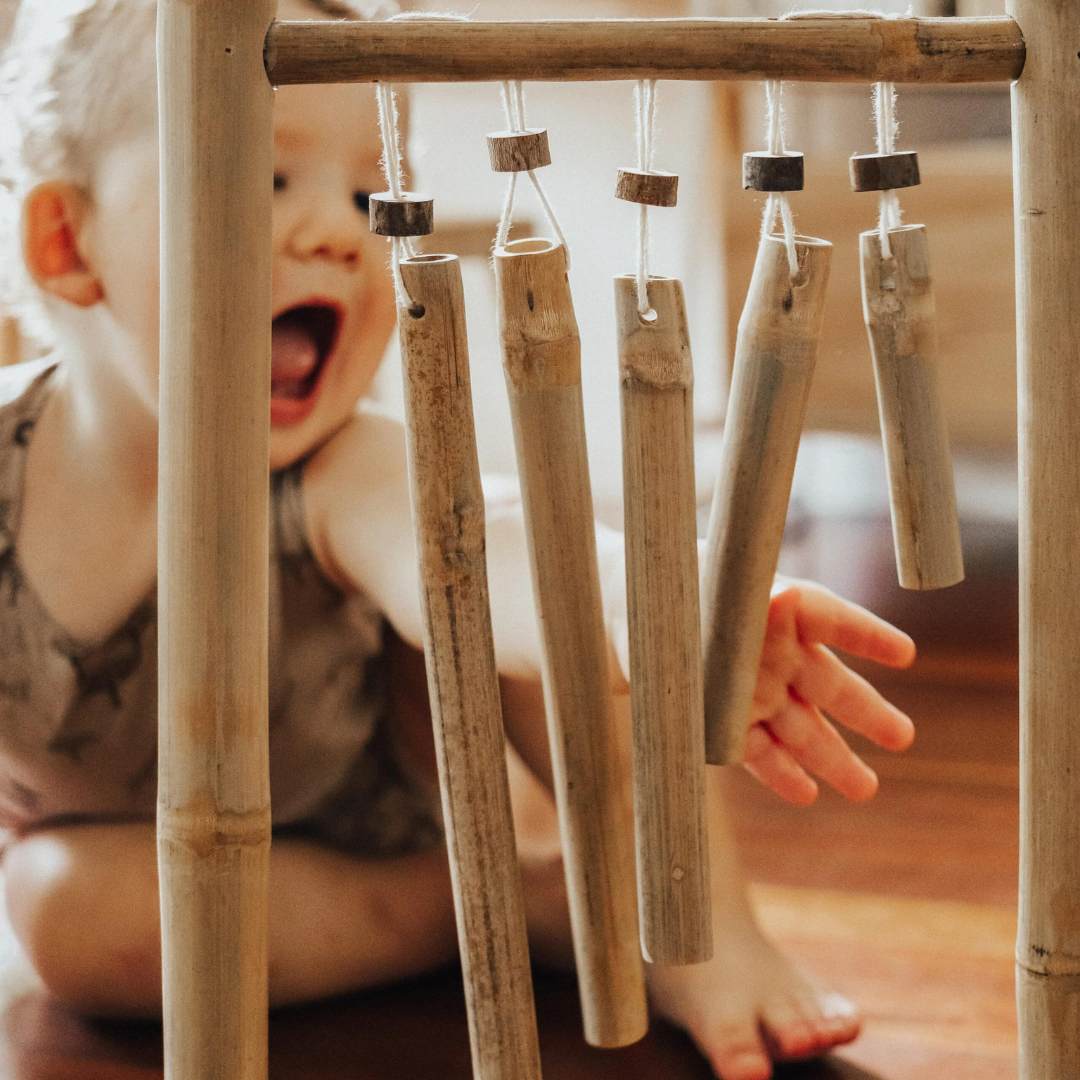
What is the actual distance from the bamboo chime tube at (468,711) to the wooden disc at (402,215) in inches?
0.5

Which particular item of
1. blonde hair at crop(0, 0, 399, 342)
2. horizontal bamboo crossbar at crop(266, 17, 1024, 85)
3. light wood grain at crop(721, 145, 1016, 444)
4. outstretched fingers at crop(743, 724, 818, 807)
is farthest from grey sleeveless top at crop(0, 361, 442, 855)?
light wood grain at crop(721, 145, 1016, 444)

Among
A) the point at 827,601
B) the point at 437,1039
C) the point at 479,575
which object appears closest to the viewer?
the point at 479,575

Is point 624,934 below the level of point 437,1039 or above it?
above

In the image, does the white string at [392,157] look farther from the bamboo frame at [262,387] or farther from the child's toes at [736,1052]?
the child's toes at [736,1052]

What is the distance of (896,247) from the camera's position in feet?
1.73

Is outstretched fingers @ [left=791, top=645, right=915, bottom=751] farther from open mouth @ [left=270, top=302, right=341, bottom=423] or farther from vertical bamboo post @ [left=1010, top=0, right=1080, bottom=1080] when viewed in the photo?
open mouth @ [left=270, top=302, right=341, bottom=423]

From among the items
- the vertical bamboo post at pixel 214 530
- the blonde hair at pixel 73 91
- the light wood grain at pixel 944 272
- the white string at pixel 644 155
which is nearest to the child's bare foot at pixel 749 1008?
the vertical bamboo post at pixel 214 530

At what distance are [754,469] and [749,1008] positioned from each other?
1.33 feet

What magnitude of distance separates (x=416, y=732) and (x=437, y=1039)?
0.19 meters

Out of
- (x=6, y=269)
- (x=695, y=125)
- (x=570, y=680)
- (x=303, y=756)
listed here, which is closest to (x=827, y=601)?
(x=570, y=680)

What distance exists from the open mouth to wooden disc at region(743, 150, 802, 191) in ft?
1.09

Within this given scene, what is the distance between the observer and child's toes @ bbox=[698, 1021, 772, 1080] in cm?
76

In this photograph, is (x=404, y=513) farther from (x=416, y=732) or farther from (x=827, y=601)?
(x=827, y=601)

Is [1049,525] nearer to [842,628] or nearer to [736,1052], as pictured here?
[842,628]
